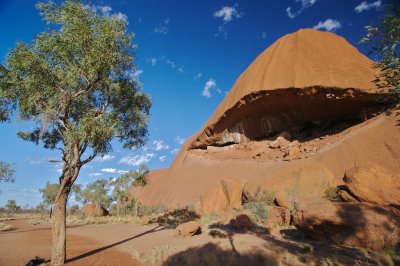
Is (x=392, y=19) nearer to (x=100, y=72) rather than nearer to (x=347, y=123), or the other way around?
(x=100, y=72)

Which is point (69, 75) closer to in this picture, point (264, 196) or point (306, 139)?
point (264, 196)

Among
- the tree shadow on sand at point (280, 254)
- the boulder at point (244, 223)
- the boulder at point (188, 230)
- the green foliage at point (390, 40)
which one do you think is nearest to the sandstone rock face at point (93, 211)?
the boulder at point (188, 230)

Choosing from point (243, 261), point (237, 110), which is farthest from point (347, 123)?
point (243, 261)

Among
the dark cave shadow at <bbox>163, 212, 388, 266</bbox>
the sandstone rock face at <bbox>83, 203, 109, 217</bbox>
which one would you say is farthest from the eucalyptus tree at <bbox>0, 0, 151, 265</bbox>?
the sandstone rock face at <bbox>83, 203, 109, 217</bbox>

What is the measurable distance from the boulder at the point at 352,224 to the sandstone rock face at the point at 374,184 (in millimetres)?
3856

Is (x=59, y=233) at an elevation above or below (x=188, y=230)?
above

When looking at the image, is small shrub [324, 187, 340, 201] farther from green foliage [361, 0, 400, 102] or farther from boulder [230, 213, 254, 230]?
green foliage [361, 0, 400, 102]

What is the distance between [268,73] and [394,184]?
67.2 ft

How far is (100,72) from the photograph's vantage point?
13297 mm

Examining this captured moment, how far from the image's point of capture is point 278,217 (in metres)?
16.3

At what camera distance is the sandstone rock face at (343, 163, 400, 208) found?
45.6 ft

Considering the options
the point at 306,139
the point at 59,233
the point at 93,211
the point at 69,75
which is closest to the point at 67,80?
the point at 69,75

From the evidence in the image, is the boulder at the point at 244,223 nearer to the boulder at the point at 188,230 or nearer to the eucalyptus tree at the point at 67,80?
the boulder at the point at 188,230

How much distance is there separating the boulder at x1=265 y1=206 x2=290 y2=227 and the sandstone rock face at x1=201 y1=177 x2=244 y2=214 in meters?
7.55
